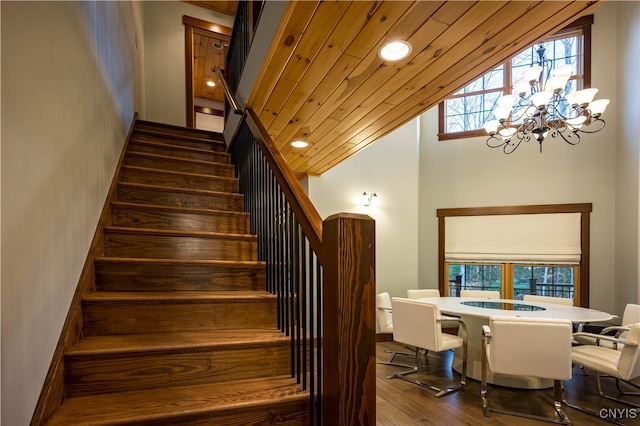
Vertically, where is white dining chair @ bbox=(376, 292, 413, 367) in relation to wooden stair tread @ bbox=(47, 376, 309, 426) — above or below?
below

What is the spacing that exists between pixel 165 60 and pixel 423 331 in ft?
17.6

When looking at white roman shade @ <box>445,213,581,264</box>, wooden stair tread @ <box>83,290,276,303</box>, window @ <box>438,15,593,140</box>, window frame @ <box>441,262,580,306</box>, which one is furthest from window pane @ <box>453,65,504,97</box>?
wooden stair tread @ <box>83,290,276,303</box>

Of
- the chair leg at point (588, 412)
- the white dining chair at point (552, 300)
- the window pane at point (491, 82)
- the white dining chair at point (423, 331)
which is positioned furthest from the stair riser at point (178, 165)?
the window pane at point (491, 82)

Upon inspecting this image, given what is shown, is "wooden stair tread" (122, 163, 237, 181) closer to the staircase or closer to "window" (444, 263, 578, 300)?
the staircase

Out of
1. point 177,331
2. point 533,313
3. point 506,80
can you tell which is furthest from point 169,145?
point 506,80

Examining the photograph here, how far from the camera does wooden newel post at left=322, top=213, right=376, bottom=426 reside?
1.15 m

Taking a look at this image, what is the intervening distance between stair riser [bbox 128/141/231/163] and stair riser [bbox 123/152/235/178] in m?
0.28

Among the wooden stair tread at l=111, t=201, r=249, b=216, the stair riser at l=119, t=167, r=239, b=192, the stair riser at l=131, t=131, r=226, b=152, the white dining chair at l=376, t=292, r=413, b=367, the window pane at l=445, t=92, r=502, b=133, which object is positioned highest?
the window pane at l=445, t=92, r=502, b=133

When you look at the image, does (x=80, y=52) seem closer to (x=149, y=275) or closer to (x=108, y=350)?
(x=149, y=275)

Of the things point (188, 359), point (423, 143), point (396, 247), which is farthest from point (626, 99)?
point (188, 359)

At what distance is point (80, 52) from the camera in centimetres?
171

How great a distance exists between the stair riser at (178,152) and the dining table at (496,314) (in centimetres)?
279

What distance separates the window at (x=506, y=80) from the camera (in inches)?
188

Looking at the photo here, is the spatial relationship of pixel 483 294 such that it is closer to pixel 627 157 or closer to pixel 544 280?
pixel 544 280
